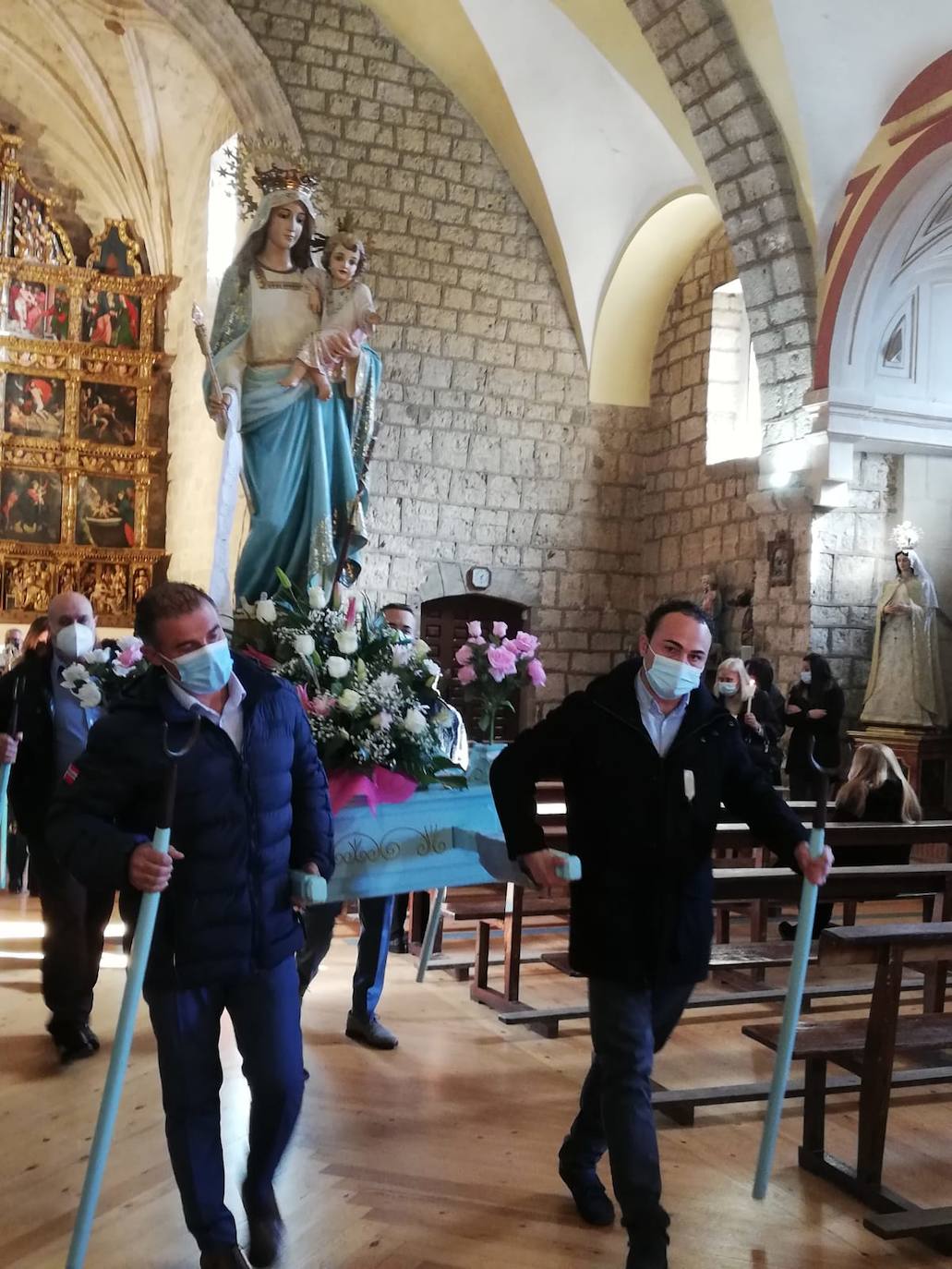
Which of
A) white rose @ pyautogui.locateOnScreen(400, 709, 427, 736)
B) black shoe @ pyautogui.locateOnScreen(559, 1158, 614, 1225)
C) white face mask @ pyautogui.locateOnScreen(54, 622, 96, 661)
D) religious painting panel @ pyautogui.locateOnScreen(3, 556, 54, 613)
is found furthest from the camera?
religious painting panel @ pyautogui.locateOnScreen(3, 556, 54, 613)

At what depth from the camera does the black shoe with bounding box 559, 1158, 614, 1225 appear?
279 cm

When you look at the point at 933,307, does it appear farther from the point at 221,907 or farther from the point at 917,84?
the point at 221,907

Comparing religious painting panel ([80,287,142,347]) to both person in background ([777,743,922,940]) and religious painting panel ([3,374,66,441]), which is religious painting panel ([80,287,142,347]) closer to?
religious painting panel ([3,374,66,441])

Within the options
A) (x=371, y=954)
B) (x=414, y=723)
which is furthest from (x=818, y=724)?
(x=414, y=723)

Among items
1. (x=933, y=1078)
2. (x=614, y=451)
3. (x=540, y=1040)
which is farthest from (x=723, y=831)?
(x=614, y=451)

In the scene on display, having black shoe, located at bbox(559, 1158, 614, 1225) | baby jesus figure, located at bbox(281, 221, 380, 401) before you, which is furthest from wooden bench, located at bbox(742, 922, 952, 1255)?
baby jesus figure, located at bbox(281, 221, 380, 401)

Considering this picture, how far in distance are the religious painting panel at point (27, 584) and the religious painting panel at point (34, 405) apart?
58.2 inches

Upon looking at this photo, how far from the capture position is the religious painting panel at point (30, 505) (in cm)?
1389

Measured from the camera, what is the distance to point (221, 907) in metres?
2.29

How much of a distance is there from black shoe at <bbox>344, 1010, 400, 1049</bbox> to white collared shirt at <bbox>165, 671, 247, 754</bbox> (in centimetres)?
213

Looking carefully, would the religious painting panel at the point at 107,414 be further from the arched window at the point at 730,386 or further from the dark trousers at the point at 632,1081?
the dark trousers at the point at 632,1081

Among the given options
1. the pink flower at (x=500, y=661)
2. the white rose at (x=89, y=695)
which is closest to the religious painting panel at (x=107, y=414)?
the pink flower at (x=500, y=661)

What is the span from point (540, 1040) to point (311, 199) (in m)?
3.04

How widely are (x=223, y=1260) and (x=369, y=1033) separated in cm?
188
